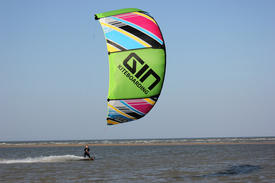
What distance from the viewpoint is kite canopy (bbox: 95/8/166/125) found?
1102 centimetres

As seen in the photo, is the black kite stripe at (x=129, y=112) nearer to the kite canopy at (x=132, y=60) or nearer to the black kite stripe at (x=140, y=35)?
the kite canopy at (x=132, y=60)

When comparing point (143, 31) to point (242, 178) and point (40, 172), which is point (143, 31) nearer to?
point (242, 178)

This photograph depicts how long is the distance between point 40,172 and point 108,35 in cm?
1522

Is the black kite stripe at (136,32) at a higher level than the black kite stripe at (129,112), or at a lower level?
higher

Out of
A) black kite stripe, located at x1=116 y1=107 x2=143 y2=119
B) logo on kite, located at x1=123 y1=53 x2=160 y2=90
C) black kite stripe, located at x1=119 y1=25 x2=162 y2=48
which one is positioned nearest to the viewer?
logo on kite, located at x1=123 y1=53 x2=160 y2=90

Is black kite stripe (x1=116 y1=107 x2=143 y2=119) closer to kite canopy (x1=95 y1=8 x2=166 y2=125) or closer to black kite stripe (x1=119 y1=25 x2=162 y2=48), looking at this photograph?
kite canopy (x1=95 y1=8 x2=166 y2=125)

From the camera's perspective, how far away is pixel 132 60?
10945 millimetres

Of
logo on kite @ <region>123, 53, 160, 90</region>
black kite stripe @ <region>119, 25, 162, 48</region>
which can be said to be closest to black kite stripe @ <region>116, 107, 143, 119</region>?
logo on kite @ <region>123, 53, 160, 90</region>

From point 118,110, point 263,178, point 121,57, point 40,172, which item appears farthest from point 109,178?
point 121,57

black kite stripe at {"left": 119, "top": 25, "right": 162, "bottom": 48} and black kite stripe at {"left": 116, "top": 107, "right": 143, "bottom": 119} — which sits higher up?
black kite stripe at {"left": 119, "top": 25, "right": 162, "bottom": 48}

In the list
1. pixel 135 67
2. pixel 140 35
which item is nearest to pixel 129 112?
pixel 135 67

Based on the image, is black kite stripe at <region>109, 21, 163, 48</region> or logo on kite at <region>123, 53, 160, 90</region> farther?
black kite stripe at <region>109, 21, 163, 48</region>

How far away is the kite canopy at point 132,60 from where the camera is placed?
11.0 metres

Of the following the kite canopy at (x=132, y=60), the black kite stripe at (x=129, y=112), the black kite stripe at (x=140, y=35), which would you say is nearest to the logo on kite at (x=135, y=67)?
the kite canopy at (x=132, y=60)
